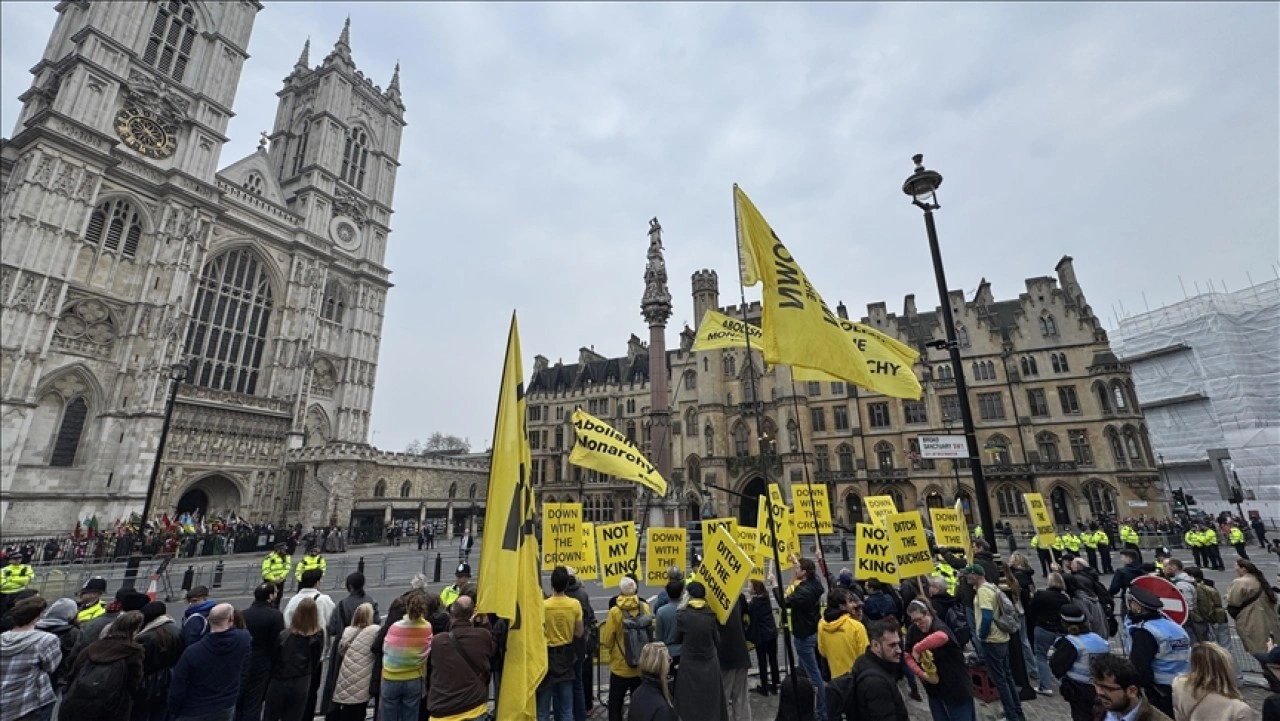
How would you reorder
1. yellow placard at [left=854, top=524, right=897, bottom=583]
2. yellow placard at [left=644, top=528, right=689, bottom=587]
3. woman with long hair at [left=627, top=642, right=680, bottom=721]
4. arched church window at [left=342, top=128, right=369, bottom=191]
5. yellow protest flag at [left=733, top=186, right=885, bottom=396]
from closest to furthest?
woman with long hair at [left=627, top=642, right=680, bottom=721] → yellow protest flag at [left=733, top=186, right=885, bottom=396] → yellow placard at [left=854, top=524, right=897, bottom=583] → yellow placard at [left=644, top=528, right=689, bottom=587] → arched church window at [left=342, top=128, right=369, bottom=191]

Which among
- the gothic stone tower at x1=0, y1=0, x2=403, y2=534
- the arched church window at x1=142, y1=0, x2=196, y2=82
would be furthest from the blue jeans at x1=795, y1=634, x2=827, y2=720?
the arched church window at x1=142, y1=0, x2=196, y2=82

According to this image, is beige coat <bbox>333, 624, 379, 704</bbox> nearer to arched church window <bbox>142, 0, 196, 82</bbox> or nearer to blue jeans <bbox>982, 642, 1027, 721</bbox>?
blue jeans <bbox>982, 642, 1027, 721</bbox>

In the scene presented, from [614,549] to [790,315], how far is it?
496 centimetres

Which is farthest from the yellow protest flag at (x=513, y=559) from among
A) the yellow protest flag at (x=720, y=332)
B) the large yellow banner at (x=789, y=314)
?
the yellow protest flag at (x=720, y=332)

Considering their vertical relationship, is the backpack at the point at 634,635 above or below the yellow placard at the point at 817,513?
below

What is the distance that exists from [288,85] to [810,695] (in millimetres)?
67929

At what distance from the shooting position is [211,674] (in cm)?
475

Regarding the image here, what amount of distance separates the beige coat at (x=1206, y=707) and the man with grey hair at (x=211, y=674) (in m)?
7.15

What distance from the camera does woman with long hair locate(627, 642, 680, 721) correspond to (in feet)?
12.7

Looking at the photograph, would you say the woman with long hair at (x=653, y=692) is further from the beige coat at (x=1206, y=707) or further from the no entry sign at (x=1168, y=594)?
the no entry sign at (x=1168, y=594)

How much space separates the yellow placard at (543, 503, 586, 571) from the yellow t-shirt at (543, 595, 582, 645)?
3715 mm

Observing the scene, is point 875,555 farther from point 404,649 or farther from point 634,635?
point 404,649

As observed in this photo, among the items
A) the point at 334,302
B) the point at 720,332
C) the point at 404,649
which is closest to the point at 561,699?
the point at 404,649

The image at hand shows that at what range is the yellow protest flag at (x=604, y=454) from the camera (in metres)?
10.8
